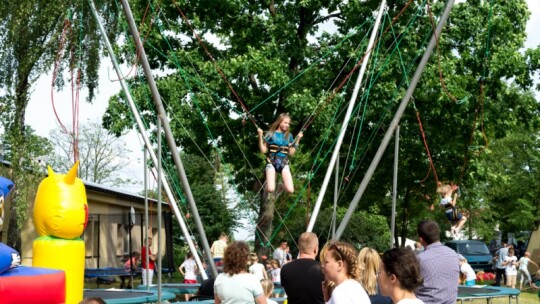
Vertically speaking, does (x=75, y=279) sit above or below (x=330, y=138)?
below

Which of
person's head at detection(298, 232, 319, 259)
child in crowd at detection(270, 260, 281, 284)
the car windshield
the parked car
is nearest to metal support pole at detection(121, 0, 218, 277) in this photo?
person's head at detection(298, 232, 319, 259)

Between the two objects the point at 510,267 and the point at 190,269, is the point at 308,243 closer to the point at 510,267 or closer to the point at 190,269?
the point at 190,269

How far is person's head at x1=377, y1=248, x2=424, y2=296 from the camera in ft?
12.3

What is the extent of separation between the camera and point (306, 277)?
19.5 ft

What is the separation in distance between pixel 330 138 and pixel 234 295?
12648 millimetres

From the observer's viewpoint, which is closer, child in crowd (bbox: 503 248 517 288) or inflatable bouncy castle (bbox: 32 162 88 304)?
inflatable bouncy castle (bbox: 32 162 88 304)

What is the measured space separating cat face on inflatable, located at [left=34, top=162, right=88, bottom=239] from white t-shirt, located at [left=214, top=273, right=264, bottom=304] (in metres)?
3.70

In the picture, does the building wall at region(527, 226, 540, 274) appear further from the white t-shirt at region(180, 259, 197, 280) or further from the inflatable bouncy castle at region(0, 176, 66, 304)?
the inflatable bouncy castle at region(0, 176, 66, 304)

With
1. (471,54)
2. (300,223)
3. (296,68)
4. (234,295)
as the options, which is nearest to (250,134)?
(296,68)

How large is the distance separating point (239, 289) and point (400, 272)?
2367 mm

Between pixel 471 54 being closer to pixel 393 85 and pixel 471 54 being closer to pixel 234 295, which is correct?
pixel 393 85

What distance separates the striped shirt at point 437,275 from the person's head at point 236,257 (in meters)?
1.20

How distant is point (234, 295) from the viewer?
595 cm

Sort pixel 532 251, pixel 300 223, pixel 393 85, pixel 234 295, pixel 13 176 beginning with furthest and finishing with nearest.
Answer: pixel 300 223, pixel 532 251, pixel 13 176, pixel 393 85, pixel 234 295
